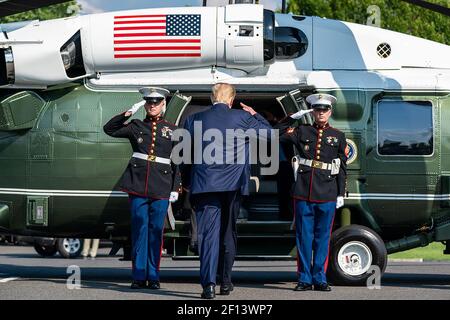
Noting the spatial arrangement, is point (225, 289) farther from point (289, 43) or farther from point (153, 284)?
point (289, 43)

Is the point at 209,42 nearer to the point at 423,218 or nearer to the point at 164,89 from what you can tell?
the point at 164,89

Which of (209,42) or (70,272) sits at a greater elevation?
(209,42)

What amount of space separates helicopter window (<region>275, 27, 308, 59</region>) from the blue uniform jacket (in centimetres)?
224

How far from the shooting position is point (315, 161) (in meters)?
11.2

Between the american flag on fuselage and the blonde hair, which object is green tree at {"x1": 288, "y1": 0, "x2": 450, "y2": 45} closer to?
the american flag on fuselage

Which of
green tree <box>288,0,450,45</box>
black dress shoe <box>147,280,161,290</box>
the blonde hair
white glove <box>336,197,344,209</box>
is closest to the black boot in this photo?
white glove <box>336,197,344,209</box>

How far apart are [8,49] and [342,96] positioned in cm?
366

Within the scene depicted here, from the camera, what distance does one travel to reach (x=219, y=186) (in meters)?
9.89

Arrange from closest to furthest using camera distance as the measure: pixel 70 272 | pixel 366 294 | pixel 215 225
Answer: pixel 215 225 < pixel 366 294 < pixel 70 272

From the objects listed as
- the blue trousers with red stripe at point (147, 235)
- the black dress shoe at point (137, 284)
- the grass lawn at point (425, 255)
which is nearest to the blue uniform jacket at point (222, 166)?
the blue trousers with red stripe at point (147, 235)

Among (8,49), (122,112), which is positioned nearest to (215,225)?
(122,112)

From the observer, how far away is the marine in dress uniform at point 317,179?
1106 centimetres

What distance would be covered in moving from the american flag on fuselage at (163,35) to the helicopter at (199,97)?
0.02 m

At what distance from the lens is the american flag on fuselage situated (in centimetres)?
1182
